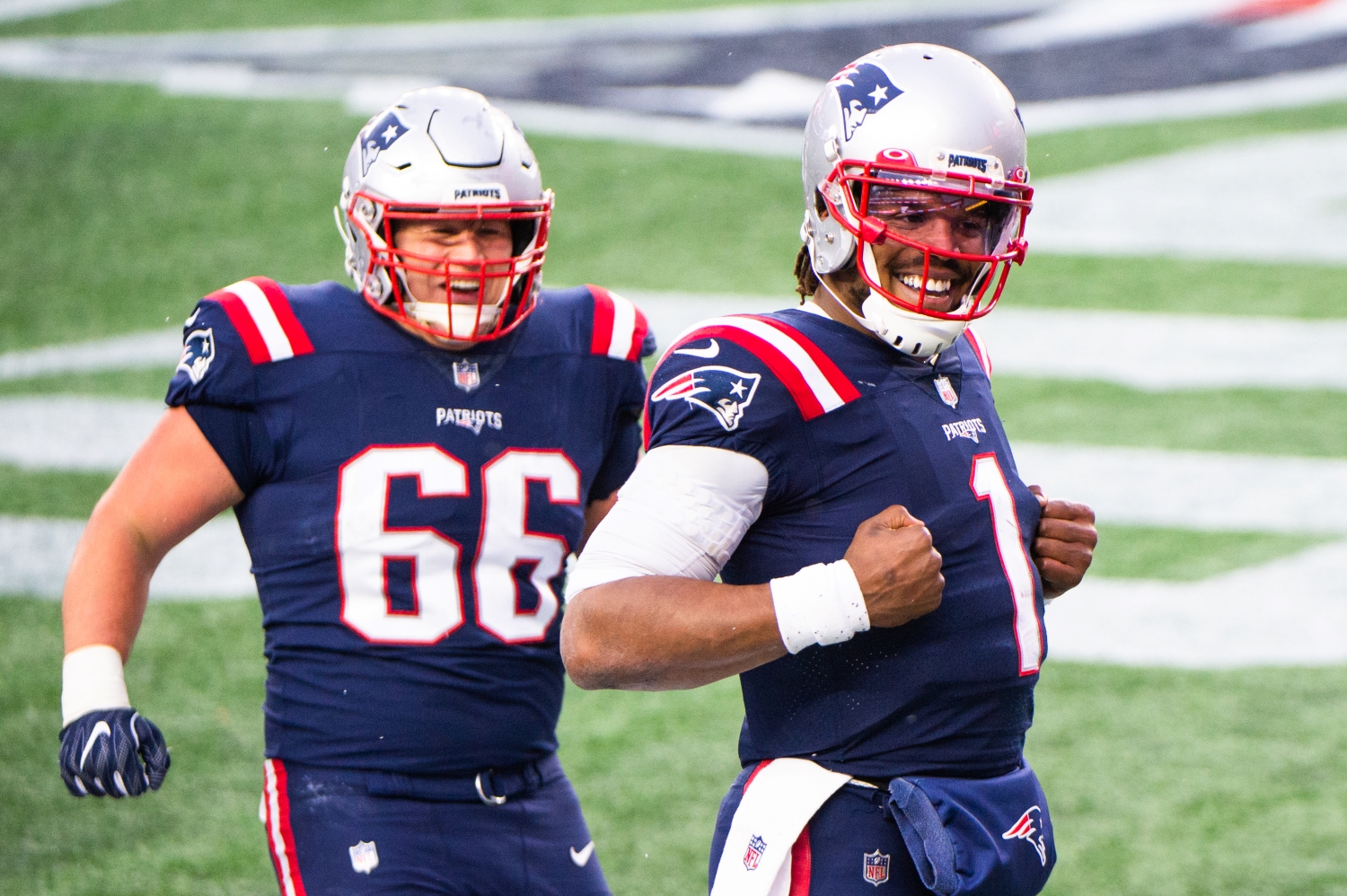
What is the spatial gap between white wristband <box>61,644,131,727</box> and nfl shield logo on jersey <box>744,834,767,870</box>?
3.30 feet

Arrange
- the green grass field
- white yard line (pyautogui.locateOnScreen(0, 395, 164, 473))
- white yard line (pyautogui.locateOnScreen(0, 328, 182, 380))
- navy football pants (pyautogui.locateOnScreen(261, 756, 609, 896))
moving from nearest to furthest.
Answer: navy football pants (pyautogui.locateOnScreen(261, 756, 609, 896)) < the green grass field < white yard line (pyautogui.locateOnScreen(0, 395, 164, 473)) < white yard line (pyautogui.locateOnScreen(0, 328, 182, 380))

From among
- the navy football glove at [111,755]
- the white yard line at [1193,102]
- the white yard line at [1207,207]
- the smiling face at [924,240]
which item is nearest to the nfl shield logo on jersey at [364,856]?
the navy football glove at [111,755]

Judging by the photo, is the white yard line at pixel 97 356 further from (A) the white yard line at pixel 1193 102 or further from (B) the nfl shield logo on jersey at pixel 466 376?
(A) the white yard line at pixel 1193 102

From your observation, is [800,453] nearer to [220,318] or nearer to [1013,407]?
[220,318]

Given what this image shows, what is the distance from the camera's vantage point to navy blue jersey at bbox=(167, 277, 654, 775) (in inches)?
105

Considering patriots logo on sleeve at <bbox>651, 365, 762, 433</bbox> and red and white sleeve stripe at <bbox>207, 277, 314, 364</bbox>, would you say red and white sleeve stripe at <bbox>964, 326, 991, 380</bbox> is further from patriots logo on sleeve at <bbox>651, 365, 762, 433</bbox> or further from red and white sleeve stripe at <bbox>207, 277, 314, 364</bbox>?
red and white sleeve stripe at <bbox>207, 277, 314, 364</bbox>

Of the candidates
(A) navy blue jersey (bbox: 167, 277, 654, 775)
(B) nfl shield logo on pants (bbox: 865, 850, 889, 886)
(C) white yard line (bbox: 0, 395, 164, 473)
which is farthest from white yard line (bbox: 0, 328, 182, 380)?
(B) nfl shield logo on pants (bbox: 865, 850, 889, 886)

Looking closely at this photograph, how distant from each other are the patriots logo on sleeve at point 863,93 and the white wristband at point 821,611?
2.15 ft

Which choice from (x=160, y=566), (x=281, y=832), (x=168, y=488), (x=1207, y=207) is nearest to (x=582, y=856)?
(x=281, y=832)

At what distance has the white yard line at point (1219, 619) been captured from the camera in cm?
517

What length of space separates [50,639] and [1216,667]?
12.2ft

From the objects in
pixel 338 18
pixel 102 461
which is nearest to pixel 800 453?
pixel 102 461

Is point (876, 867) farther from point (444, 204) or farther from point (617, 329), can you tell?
point (444, 204)

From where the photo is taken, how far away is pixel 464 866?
8.57ft
